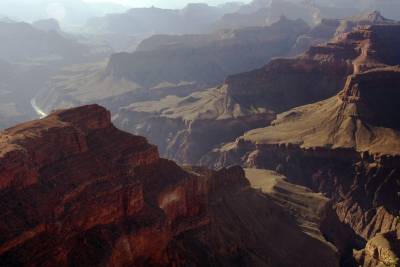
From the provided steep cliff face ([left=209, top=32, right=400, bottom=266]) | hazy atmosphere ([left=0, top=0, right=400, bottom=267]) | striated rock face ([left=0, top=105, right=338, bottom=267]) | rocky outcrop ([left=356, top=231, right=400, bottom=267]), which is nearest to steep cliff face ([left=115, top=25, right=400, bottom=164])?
hazy atmosphere ([left=0, top=0, right=400, bottom=267])

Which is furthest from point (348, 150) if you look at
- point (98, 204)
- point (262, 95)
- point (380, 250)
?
point (98, 204)

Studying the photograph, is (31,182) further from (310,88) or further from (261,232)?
Answer: (310,88)

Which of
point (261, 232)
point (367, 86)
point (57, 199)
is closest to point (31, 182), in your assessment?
point (57, 199)

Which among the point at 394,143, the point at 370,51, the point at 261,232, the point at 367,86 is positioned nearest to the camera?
the point at 261,232

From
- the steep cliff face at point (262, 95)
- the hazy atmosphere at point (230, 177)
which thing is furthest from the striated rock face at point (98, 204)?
the steep cliff face at point (262, 95)

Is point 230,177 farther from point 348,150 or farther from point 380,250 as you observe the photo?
point 348,150

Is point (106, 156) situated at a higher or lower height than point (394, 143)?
higher

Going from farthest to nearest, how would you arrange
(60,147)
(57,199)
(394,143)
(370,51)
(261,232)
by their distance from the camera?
1. (370,51)
2. (394,143)
3. (261,232)
4. (60,147)
5. (57,199)

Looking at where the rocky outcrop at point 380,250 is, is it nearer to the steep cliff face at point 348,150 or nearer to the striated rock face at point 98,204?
the steep cliff face at point 348,150
